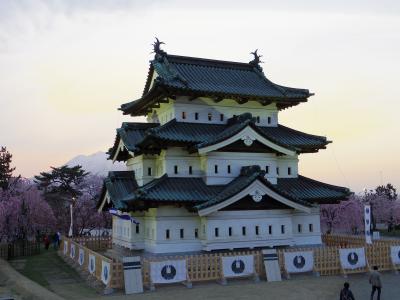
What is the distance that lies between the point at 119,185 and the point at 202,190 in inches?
258

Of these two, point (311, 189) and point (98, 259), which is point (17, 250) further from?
point (311, 189)

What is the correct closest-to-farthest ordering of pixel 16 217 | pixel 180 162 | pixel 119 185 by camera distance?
pixel 180 162 → pixel 119 185 → pixel 16 217

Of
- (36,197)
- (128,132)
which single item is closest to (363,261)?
(128,132)

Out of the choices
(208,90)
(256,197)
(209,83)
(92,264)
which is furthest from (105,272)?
(209,83)

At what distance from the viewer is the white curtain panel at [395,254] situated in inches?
1025

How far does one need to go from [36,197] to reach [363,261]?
39.5 m

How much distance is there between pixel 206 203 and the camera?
957 inches

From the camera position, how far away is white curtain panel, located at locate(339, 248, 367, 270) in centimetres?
2462

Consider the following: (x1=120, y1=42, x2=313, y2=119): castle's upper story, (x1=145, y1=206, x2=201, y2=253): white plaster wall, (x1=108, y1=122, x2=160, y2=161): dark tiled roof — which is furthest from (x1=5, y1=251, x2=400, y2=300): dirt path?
(x1=120, y1=42, x2=313, y2=119): castle's upper story

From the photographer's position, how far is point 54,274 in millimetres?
26984

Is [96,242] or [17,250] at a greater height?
[96,242]

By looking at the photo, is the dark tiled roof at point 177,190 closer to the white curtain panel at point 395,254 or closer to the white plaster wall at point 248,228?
the white plaster wall at point 248,228

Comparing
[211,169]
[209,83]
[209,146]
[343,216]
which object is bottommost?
[343,216]

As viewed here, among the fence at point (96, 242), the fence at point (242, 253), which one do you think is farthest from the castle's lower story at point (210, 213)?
the fence at point (96, 242)
